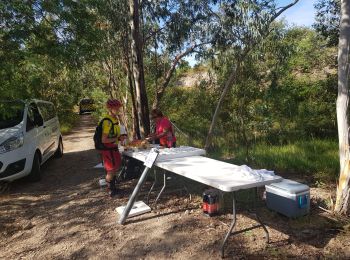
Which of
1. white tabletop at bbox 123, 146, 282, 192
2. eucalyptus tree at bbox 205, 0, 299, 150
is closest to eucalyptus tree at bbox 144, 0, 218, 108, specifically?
eucalyptus tree at bbox 205, 0, 299, 150

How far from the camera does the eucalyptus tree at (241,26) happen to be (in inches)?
337

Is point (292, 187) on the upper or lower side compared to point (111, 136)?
lower

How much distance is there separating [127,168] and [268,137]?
537cm

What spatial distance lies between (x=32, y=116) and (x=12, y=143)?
1.39m

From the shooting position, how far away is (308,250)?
4082 millimetres

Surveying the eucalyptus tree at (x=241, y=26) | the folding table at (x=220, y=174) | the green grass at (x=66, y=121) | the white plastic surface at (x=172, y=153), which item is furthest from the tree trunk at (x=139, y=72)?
the green grass at (x=66, y=121)

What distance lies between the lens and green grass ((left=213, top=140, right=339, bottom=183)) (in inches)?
281

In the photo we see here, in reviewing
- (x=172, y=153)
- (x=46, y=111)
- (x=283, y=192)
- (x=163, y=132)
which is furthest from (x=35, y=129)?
(x=283, y=192)

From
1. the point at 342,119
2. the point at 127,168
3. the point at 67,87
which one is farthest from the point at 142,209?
the point at 67,87

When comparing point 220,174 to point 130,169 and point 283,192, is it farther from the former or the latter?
point 130,169

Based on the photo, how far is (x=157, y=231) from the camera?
15.8 ft

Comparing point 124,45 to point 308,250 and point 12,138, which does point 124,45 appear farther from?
point 308,250

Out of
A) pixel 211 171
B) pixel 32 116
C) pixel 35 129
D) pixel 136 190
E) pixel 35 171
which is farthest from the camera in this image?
pixel 32 116

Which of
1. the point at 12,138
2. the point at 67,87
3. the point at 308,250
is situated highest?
the point at 67,87
